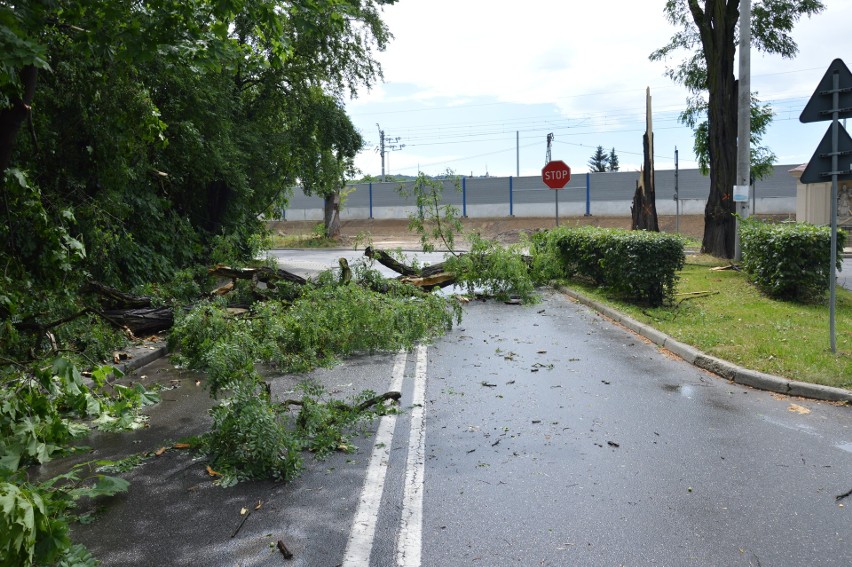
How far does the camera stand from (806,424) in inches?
253

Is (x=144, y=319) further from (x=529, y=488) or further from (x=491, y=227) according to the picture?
(x=491, y=227)

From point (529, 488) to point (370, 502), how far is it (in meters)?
1.08

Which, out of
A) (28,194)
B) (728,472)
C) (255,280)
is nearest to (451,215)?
(255,280)

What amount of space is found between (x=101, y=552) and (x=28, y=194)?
19.6 ft

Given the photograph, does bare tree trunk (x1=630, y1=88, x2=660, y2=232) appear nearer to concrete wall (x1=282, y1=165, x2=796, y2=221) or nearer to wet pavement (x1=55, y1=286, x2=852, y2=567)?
wet pavement (x1=55, y1=286, x2=852, y2=567)

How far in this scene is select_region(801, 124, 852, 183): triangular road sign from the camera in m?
8.48

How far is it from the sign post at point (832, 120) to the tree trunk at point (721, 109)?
12.8 metres

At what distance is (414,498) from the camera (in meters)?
4.82

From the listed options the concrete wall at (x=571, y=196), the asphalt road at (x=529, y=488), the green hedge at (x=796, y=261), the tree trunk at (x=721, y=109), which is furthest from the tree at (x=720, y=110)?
the concrete wall at (x=571, y=196)

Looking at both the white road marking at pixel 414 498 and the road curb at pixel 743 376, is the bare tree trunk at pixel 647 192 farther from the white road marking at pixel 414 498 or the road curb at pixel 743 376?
the white road marking at pixel 414 498

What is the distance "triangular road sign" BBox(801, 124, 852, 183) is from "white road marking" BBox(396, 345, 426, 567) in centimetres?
533

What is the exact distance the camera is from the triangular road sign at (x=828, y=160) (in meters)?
8.48

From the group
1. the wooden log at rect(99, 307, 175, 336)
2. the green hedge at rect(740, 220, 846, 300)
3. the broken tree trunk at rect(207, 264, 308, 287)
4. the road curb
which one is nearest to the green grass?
the road curb

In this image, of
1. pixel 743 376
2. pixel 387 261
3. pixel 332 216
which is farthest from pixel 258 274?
pixel 332 216
